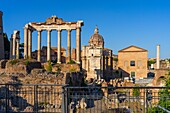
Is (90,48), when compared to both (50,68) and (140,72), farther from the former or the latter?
(50,68)

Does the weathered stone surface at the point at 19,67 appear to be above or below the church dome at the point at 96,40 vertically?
below

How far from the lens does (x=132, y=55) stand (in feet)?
210

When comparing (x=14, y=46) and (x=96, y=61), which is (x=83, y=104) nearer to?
(x=14, y=46)

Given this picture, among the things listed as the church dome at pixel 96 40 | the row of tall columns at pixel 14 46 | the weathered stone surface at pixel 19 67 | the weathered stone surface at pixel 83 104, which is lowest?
the weathered stone surface at pixel 83 104

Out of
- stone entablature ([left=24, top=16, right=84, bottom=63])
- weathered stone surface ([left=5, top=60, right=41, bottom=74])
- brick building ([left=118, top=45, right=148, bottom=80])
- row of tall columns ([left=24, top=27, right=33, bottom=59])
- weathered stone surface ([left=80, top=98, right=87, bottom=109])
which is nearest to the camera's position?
weathered stone surface ([left=80, top=98, right=87, bottom=109])

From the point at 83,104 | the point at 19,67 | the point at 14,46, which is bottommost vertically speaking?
the point at 83,104

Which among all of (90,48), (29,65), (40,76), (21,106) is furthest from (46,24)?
(21,106)

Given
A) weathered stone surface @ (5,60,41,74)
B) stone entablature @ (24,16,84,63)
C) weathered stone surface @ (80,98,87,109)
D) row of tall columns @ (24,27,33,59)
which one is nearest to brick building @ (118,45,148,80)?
stone entablature @ (24,16,84,63)

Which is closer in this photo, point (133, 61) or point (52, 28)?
point (52, 28)

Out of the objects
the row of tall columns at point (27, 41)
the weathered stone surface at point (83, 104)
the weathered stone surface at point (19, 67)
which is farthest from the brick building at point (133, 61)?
the weathered stone surface at point (83, 104)

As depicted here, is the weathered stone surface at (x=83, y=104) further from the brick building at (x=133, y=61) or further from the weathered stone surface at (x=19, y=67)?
the brick building at (x=133, y=61)

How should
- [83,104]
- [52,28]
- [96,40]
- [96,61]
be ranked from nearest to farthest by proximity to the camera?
1. [83,104]
2. [52,28]
3. [96,61]
4. [96,40]

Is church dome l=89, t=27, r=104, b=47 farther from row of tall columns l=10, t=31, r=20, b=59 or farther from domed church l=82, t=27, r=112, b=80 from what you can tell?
row of tall columns l=10, t=31, r=20, b=59

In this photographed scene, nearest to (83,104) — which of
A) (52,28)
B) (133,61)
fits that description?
(52,28)
